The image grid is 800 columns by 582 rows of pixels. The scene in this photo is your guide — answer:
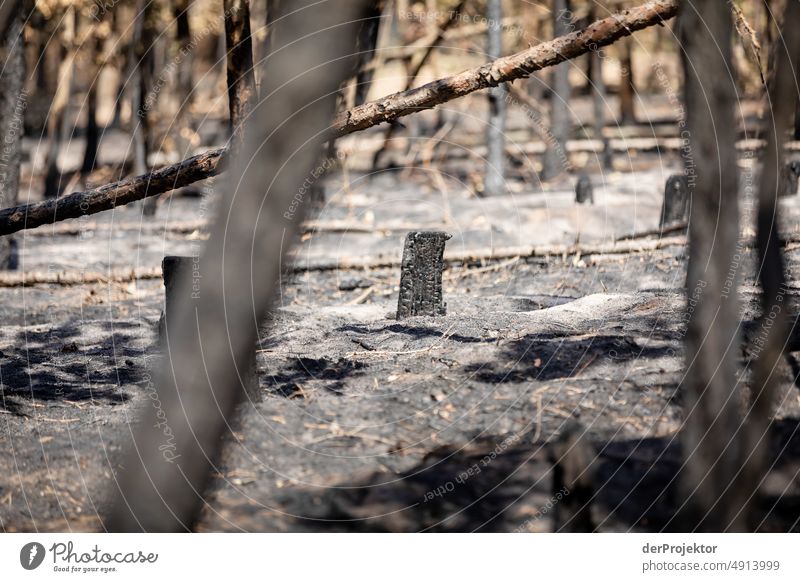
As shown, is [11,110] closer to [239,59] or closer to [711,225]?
[239,59]

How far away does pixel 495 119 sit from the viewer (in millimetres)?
13391

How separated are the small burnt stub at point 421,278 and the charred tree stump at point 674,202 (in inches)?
169

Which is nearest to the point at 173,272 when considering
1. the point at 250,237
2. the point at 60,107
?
the point at 250,237

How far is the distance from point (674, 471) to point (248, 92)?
A: 4012 millimetres

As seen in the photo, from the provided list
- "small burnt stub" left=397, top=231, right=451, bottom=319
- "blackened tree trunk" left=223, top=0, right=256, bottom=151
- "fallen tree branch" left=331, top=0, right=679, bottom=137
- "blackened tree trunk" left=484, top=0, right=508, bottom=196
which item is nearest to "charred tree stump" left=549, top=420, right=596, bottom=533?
"fallen tree branch" left=331, top=0, right=679, bottom=137

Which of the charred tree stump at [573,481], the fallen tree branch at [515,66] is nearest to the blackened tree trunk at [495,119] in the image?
the fallen tree branch at [515,66]

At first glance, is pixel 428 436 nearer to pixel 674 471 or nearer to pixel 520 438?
pixel 520 438

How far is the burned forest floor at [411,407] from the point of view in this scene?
328cm

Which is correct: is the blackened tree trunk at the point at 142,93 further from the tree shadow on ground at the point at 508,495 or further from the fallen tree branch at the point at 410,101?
the tree shadow on ground at the point at 508,495

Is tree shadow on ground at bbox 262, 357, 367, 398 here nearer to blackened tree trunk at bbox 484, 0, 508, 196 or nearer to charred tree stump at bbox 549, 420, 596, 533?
charred tree stump at bbox 549, 420, 596, 533

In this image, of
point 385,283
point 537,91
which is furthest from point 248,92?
point 537,91

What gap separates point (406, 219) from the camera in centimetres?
1157

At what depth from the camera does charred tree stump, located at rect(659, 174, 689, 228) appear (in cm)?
918

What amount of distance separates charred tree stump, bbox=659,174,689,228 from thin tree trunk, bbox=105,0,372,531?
24.6ft
